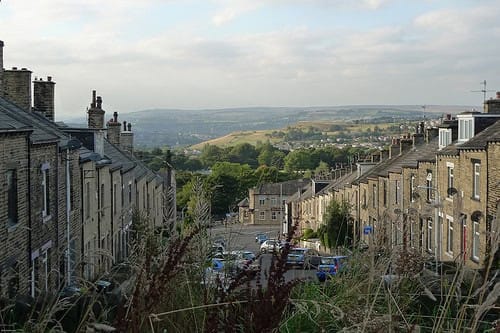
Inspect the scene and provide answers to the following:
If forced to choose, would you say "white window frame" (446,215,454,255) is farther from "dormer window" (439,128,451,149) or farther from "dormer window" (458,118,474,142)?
"dormer window" (439,128,451,149)

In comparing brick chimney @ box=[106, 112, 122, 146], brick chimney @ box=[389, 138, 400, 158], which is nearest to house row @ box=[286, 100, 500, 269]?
brick chimney @ box=[389, 138, 400, 158]

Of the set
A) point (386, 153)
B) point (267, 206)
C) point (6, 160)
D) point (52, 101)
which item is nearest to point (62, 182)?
point (6, 160)

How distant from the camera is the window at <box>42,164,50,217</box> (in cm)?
1605

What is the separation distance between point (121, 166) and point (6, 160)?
1411cm

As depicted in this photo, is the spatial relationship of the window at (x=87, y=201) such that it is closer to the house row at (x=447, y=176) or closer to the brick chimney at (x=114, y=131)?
the house row at (x=447, y=176)

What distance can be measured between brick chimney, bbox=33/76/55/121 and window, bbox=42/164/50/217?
8.74 metres

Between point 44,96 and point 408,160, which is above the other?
point 44,96

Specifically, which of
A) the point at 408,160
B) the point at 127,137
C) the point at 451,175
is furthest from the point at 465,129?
the point at 127,137

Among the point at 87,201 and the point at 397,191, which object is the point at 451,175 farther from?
the point at 87,201

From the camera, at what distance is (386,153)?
1690 inches

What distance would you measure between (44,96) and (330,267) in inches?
753

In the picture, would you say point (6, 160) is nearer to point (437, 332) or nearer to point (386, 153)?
point (437, 332)

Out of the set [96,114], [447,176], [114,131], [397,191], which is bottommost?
[397,191]

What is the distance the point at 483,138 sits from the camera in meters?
22.4
